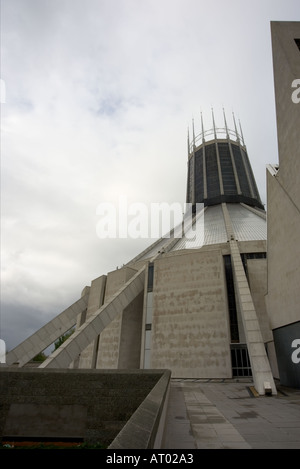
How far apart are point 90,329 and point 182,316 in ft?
26.3

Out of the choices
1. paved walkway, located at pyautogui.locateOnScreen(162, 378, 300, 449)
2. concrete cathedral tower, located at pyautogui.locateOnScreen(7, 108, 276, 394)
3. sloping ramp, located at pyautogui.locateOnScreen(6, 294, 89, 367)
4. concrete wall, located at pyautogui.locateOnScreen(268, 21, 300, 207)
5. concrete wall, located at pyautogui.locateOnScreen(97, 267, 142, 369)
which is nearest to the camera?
paved walkway, located at pyautogui.locateOnScreen(162, 378, 300, 449)

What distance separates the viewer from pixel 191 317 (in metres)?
22.8

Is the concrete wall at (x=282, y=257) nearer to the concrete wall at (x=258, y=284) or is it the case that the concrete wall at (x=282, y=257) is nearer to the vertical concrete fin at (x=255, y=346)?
the vertical concrete fin at (x=255, y=346)

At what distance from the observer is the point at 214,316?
2223cm

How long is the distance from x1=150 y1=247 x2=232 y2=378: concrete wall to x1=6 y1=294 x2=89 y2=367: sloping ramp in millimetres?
10651

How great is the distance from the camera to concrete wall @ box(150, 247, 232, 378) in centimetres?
2106

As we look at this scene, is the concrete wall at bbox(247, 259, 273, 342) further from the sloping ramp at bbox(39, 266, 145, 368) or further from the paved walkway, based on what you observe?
the paved walkway

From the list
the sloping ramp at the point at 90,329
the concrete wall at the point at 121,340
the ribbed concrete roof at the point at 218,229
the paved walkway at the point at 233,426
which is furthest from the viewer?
the ribbed concrete roof at the point at 218,229

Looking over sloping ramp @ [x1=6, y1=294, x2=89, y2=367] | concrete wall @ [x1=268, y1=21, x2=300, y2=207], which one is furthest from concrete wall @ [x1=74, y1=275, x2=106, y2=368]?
concrete wall @ [x1=268, y1=21, x2=300, y2=207]

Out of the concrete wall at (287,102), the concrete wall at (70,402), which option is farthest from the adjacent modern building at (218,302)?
the concrete wall at (70,402)

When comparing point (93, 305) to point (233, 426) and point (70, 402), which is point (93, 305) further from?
point (233, 426)

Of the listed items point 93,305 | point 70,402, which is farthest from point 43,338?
point 70,402

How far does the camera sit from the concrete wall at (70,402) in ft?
26.7

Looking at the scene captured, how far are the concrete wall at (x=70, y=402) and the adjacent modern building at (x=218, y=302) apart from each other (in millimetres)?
7302
